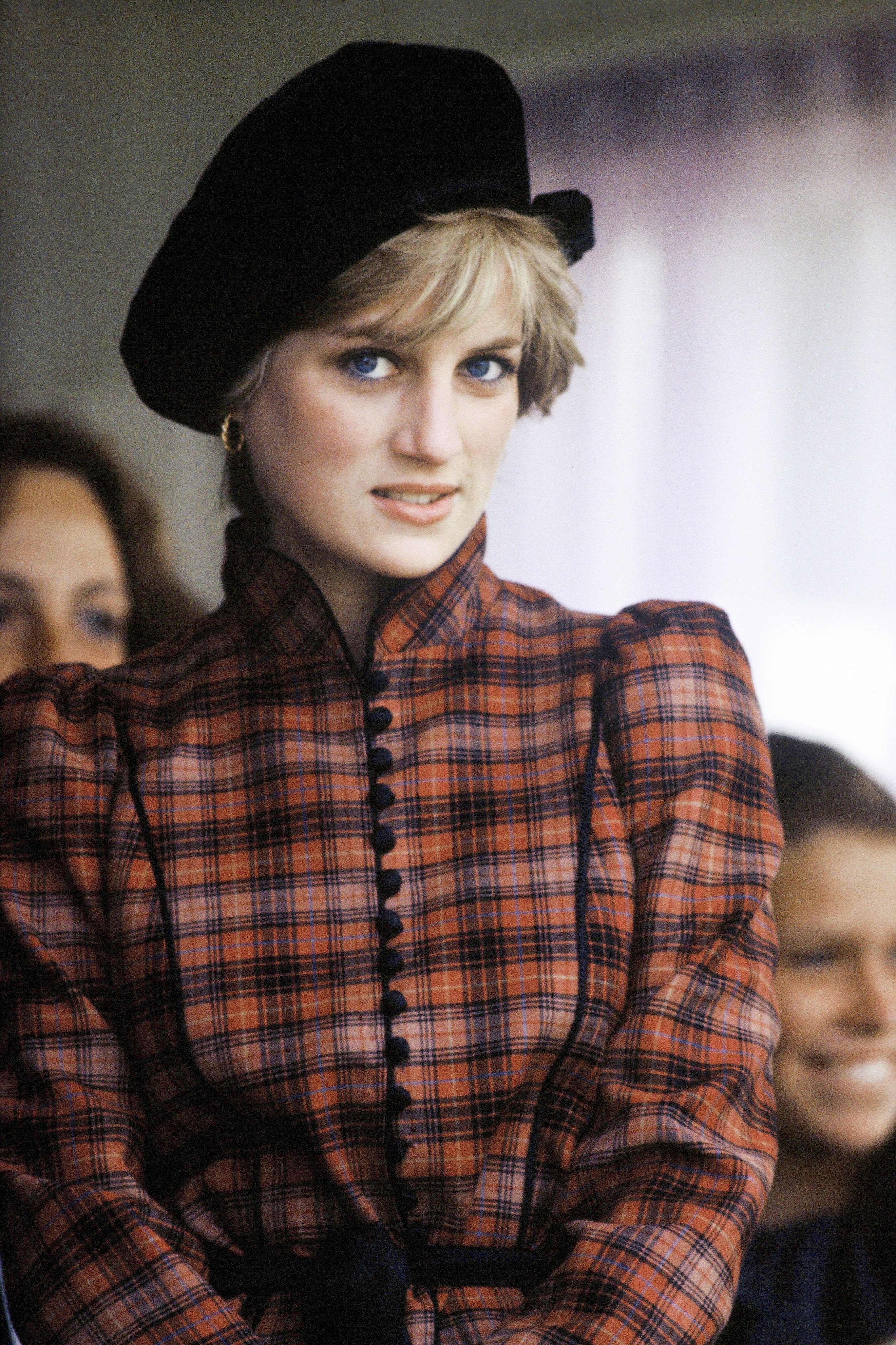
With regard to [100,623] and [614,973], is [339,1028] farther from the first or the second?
[100,623]

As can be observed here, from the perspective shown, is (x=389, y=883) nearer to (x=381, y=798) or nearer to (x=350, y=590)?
(x=381, y=798)

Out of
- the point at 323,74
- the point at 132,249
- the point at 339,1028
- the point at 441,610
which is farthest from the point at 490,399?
the point at 339,1028

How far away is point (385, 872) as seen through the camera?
104cm

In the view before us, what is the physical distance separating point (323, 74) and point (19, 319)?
41cm

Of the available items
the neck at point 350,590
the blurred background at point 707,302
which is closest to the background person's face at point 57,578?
the blurred background at point 707,302

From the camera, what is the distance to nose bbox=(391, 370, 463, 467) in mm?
1057

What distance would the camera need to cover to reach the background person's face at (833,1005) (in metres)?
1.12

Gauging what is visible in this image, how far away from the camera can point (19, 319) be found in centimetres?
132

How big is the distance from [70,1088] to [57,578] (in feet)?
1.69

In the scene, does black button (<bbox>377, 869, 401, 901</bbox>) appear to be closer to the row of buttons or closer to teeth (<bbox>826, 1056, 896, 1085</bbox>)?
the row of buttons

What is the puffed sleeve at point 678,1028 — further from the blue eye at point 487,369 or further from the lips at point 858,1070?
the blue eye at point 487,369

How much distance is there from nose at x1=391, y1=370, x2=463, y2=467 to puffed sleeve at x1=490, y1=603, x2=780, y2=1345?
0.22 meters

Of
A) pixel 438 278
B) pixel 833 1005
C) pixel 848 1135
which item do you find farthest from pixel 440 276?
pixel 848 1135

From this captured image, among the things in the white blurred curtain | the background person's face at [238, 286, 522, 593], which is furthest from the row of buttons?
the white blurred curtain
